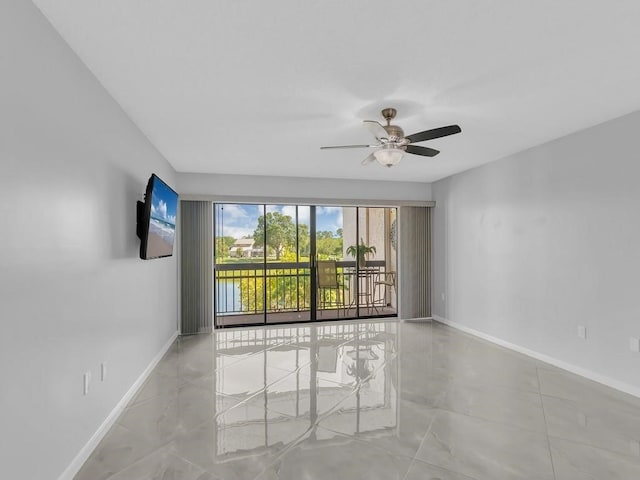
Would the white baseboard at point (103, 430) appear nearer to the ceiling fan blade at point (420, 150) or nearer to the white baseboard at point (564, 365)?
the ceiling fan blade at point (420, 150)

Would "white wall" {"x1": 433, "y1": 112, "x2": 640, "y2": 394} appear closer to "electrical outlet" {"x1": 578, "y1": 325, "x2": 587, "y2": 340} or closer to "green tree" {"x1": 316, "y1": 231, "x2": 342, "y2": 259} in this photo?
"electrical outlet" {"x1": 578, "y1": 325, "x2": 587, "y2": 340}

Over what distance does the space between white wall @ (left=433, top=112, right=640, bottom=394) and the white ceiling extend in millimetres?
421

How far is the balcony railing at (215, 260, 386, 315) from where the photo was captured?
581 cm

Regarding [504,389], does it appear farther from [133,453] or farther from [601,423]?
[133,453]

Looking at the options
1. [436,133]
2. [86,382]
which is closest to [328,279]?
[436,133]

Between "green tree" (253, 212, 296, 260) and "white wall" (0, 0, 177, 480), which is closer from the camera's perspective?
"white wall" (0, 0, 177, 480)

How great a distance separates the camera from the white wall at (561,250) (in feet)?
9.62

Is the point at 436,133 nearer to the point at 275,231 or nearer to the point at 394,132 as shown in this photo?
the point at 394,132

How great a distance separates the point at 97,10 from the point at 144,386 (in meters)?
2.81

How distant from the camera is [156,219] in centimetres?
293

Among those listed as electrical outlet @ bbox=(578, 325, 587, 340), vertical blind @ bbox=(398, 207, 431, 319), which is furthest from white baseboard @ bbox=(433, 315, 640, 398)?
vertical blind @ bbox=(398, 207, 431, 319)

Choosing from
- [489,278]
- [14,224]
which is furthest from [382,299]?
[14,224]

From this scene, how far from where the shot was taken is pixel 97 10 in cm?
159

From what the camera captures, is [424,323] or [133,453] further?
[424,323]
